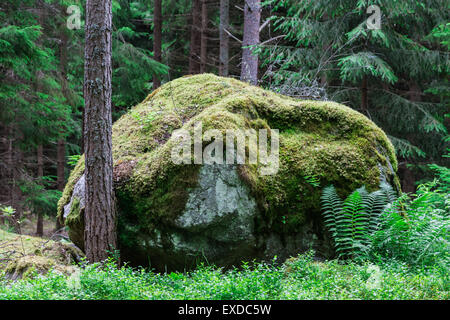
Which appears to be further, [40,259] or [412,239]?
[412,239]

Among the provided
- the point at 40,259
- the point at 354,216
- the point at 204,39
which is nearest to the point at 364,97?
the point at 354,216

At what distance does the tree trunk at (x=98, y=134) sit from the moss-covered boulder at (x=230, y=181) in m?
0.34

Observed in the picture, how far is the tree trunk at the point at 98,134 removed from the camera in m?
5.16

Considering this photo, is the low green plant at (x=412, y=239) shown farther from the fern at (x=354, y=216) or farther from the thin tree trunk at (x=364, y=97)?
the thin tree trunk at (x=364, y=97)

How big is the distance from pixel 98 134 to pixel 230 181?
75.7 inches

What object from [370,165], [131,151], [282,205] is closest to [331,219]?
[282,205]

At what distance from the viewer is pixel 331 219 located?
5.46 metres

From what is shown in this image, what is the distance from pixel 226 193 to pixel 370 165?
8.16ft

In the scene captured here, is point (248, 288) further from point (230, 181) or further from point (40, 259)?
point (40, 259)

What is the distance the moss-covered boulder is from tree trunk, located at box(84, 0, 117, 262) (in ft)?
1.10

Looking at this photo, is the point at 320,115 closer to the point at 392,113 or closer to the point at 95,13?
the point at 95,13

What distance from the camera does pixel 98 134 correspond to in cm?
523

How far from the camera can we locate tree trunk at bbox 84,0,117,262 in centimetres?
516

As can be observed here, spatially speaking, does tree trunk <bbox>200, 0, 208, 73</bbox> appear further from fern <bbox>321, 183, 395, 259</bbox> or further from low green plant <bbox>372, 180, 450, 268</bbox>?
low green plant <bbox>372, 180, 450, 268</bbox>
